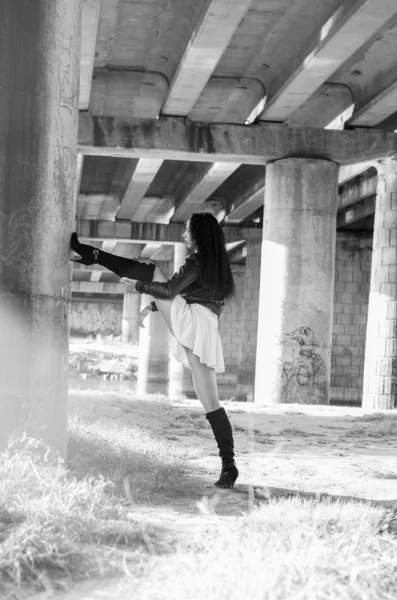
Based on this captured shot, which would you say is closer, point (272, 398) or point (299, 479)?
point (299, 479)

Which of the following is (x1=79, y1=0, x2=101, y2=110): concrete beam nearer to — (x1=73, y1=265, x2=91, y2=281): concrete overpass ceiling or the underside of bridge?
the underside of bridge

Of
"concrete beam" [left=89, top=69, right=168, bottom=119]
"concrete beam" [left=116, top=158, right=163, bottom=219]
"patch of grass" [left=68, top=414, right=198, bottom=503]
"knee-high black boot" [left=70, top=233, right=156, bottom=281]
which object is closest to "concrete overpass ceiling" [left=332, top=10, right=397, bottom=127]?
"concrete beam" [left=89, top=69, right=168, bottom=119]

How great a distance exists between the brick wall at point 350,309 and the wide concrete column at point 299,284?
16469 mm

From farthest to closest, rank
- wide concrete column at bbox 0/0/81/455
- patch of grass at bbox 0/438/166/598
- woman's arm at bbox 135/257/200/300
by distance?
woman's arm at bbox 135/257/200/300
wide concrete column at bbox 0/0/81/455
patch of grass at bbox 0/438/166/598

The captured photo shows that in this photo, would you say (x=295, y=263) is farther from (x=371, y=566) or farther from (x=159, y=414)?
(x=371, y=566)

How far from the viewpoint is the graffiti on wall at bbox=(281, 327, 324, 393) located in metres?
17.5

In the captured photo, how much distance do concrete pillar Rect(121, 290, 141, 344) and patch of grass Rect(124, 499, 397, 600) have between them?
5694 cm

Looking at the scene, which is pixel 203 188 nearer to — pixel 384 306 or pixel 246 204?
pixel 246 204

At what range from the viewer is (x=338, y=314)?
1363 inches

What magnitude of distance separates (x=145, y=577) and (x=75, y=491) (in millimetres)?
837

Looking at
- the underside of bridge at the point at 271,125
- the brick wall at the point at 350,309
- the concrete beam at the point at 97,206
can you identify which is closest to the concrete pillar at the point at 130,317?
the brick wall at the point at 350,309

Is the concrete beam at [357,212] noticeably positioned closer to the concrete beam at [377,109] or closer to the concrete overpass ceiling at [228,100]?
the concrete beam at [377,109]

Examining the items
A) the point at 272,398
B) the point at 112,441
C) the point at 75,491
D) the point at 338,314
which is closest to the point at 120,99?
the point at 272,398

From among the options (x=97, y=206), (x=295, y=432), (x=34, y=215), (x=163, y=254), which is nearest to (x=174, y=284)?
(x=34, y=215)
